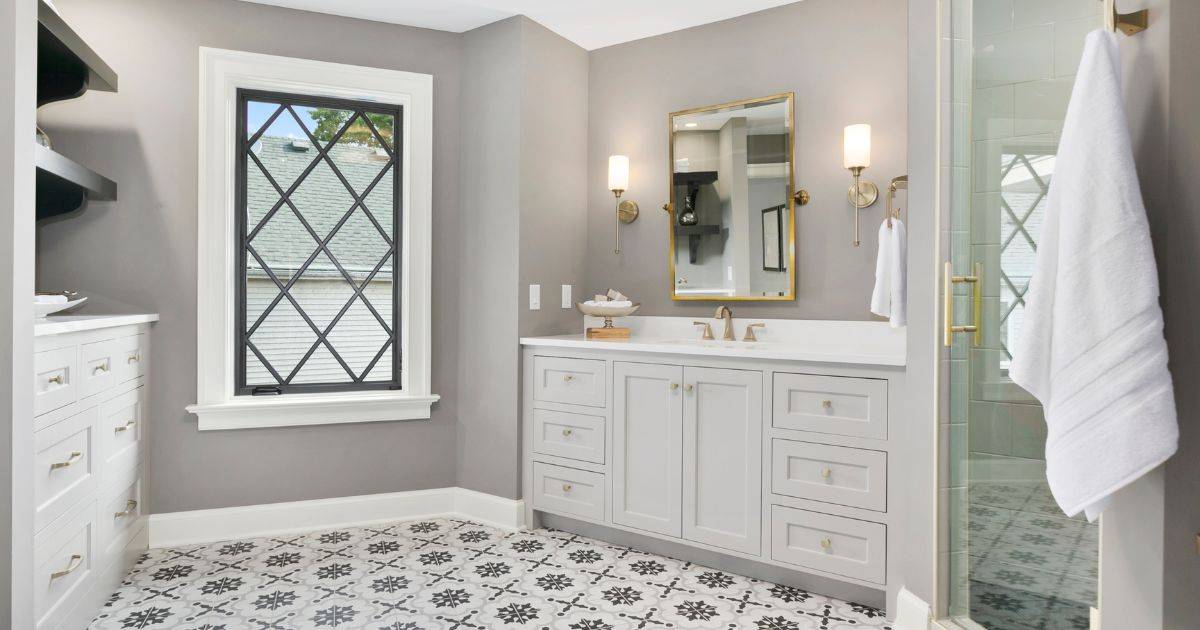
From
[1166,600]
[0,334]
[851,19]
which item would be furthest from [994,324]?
[0,334]

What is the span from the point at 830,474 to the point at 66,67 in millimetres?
3065

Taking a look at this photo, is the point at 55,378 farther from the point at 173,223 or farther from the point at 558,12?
the point at 558,12

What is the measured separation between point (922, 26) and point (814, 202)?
0.98 metres

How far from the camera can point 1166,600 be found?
105 cm

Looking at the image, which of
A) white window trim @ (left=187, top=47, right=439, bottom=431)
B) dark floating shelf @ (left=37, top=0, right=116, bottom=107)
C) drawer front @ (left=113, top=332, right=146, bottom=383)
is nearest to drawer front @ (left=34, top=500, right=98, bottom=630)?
drawer front @ (left=113, top=332, right=146, bottom=383)

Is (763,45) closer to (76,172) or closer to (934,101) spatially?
(934,101)

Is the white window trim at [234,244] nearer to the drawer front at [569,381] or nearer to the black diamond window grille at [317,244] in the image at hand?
the black diamond window grille at [317,244]

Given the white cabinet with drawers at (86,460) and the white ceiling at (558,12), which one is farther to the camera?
the white ceiling at (558,12)

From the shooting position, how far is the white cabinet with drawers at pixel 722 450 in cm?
220

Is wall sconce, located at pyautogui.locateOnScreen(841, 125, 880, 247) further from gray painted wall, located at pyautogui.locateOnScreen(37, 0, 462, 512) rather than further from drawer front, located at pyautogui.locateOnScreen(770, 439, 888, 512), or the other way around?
gray painted wall, located at pyautogui.locateOnScreen(37, 0, 462, 512)

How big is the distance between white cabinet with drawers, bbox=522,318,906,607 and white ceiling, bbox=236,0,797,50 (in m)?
1.49

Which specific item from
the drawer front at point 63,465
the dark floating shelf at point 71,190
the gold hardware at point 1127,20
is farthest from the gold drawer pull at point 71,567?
the gold hardware at point 1127,20

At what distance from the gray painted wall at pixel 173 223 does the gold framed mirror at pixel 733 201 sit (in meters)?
1.47

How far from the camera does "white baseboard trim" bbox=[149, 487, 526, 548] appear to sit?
9.05 ft
